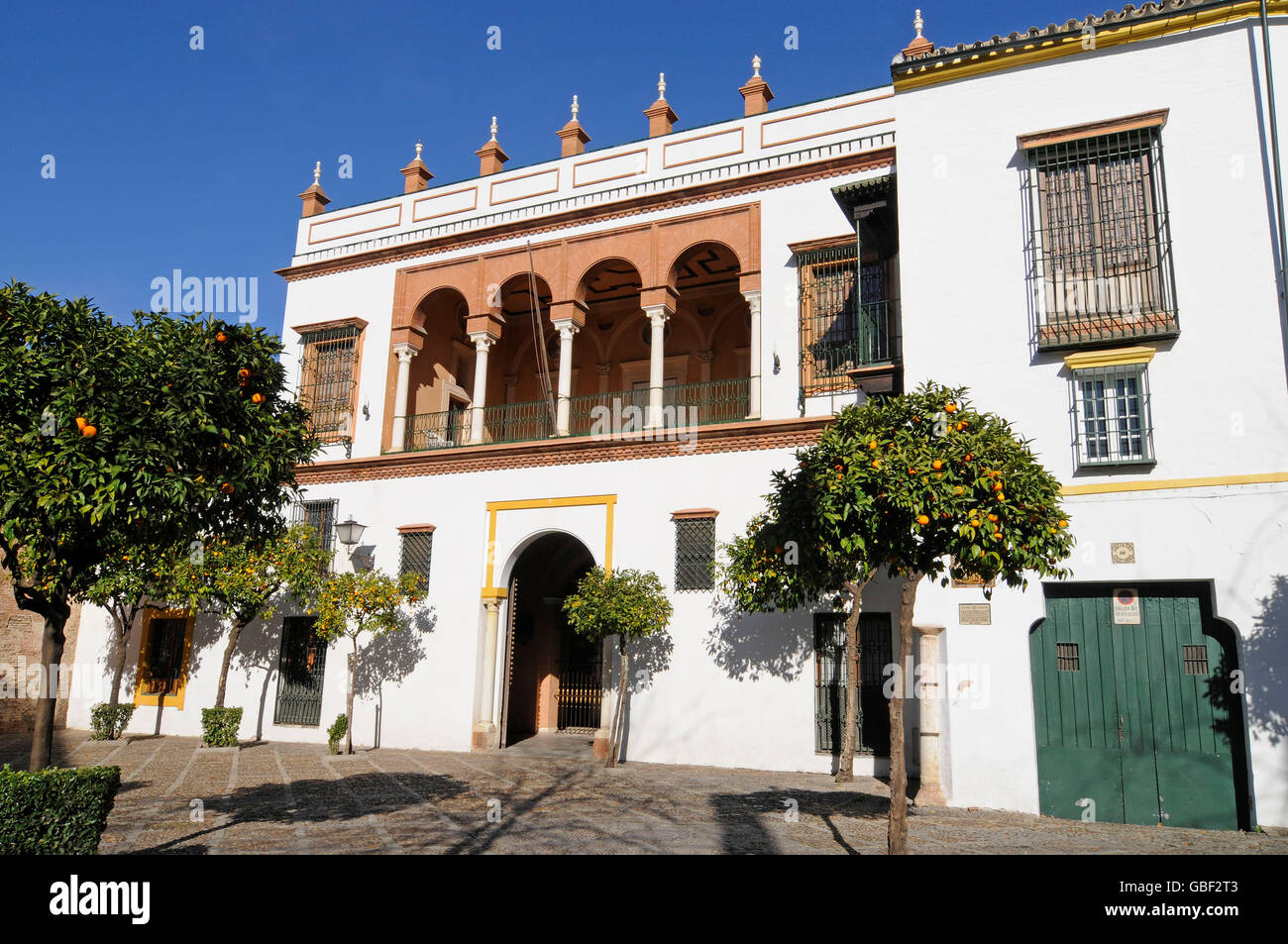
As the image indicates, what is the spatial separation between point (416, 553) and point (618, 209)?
7796 millimetres

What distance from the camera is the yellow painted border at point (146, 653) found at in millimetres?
18828

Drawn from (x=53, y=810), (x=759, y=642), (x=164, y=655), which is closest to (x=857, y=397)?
(x=759, y=642)

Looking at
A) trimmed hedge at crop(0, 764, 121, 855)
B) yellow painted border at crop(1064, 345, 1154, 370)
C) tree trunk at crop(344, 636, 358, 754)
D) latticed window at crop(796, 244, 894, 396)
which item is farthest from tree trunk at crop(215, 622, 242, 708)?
yellow painted border at crop(1064, 345, 1154, 370)

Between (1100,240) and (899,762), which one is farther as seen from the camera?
(1100,240)

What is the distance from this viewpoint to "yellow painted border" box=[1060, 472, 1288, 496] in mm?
9922

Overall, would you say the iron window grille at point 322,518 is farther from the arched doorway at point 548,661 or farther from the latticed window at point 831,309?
the latticed window at point 831,309

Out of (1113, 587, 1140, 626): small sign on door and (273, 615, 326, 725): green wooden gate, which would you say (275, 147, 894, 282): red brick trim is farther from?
(1113, 587, 1140, 626): small sign on door

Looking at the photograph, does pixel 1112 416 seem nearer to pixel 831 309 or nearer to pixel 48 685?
pixel 831 309

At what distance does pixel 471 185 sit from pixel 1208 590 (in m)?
15.7

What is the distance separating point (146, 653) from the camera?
64.0 feet

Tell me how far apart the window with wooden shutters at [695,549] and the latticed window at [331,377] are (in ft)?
26.0

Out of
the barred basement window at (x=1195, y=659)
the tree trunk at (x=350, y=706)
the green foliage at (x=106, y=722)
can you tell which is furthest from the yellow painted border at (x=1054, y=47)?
the green foliage at (x=106, y=722)

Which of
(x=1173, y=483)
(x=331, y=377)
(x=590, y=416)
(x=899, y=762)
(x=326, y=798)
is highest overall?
(x=331, y=377)

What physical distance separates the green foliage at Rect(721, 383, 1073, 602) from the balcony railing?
895 cm
